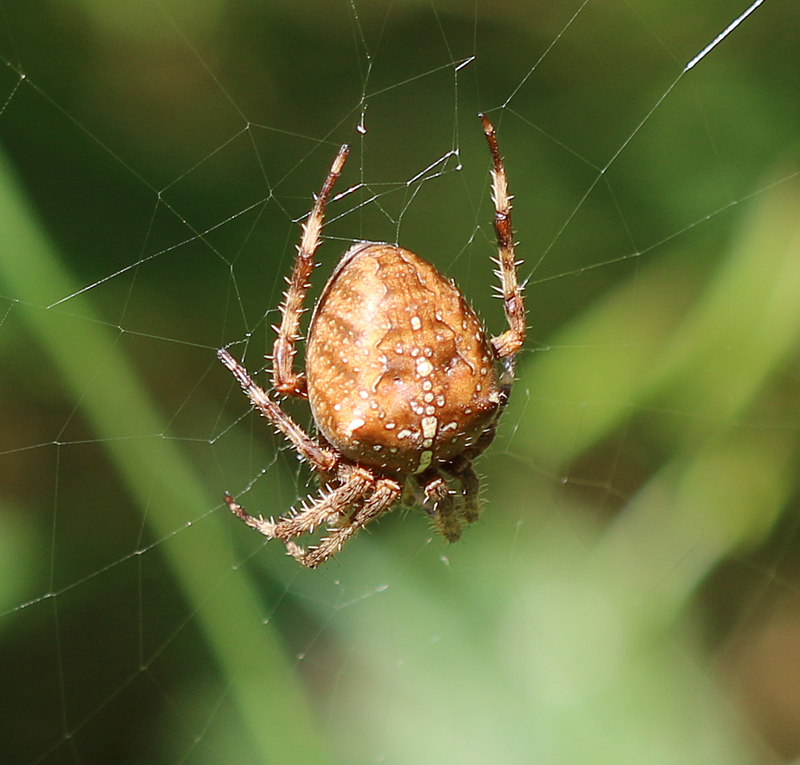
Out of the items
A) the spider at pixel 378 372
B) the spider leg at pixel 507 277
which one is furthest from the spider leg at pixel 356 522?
the spider leg at pixel 507 277

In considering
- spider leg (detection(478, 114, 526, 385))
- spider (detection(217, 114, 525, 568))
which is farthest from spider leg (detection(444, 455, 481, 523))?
spider leg (detection(478, 114, 526, 385))

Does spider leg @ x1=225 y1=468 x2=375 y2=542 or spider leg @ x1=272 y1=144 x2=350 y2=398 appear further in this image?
spider leg @ x1=225 y1=468 x2=375 y2=542

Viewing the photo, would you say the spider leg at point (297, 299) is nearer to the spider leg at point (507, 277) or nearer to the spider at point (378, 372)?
the spider at point (378, 372)

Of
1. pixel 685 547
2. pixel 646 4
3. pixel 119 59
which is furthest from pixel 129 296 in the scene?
pixel 685 547

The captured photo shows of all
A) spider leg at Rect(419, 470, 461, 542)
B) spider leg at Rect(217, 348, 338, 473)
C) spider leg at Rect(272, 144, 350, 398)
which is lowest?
spider leg at Rect(419, 470, 461, 542)

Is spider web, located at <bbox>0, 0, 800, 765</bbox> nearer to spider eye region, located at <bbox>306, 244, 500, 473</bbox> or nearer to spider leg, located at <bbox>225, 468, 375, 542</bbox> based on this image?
spider leg, located at <bbox>225, 468, 375, 542</bbox>

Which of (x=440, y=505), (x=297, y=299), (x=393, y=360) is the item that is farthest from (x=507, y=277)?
(x=440, y=505)
